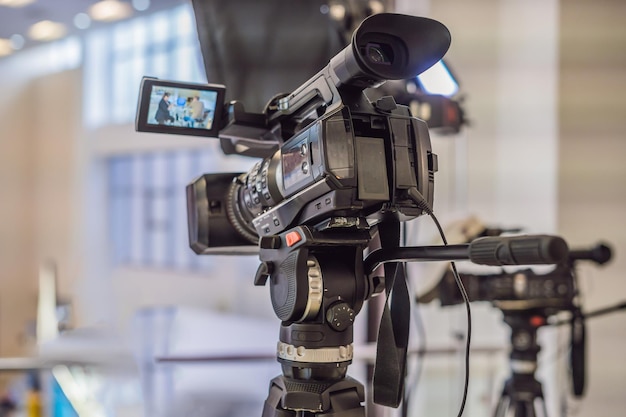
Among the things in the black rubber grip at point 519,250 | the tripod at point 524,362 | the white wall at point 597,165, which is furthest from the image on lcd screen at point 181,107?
the white wall at point 597,165

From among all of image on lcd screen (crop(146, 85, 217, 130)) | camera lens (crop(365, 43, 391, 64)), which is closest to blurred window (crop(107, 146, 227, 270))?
image on lcd screen (crop(146, 85, 217, 130))

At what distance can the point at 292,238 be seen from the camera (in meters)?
0.74

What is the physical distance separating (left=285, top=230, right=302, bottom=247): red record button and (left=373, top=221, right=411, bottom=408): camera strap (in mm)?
108

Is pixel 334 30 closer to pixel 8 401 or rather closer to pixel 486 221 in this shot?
pixel 486 221

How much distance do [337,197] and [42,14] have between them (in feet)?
4.78

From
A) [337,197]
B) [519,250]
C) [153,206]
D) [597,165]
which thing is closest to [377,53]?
[337,197]

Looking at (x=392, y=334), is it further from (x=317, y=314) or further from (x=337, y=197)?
(x=337, y=197)

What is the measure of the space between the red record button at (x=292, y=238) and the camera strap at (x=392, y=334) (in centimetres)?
11

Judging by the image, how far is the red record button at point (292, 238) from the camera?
73 centimetres

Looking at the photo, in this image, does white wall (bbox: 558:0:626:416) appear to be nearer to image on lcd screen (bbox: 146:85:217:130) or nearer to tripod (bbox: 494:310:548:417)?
tripod (bbox: 494:310:548:417)

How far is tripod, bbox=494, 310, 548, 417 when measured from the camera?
1.33m

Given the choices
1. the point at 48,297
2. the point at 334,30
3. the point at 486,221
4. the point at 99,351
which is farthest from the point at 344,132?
the point at 486,221

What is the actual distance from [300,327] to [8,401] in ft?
4.02

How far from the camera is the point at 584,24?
207 centimetres
